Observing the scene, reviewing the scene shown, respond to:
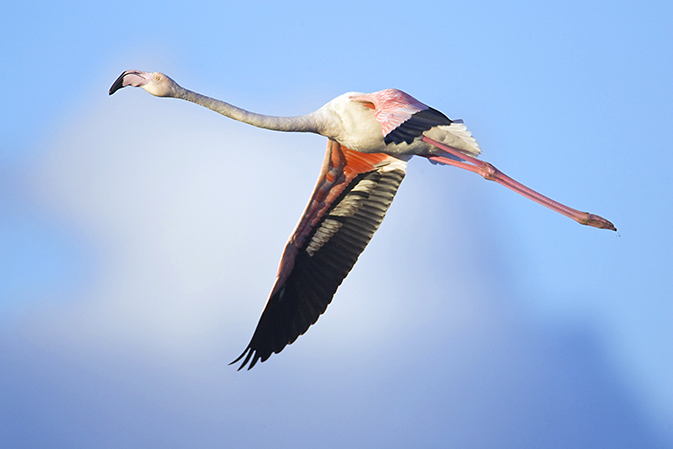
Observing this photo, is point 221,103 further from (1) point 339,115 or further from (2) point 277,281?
(2) point 277,281

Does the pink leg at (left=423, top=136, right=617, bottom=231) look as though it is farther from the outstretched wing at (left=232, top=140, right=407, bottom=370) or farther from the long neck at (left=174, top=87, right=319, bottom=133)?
the long neck at (left=174, top=87, right=319, bottom=133)

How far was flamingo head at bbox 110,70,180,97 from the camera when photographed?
37.8ft

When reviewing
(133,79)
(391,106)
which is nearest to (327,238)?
(391,106)

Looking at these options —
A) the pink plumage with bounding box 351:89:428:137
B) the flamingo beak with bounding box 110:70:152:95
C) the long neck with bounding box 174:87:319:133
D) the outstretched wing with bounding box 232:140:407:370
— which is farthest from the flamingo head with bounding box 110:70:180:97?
the outstretched wing with bounding box 232:140:407:370

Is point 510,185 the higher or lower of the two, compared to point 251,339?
higher

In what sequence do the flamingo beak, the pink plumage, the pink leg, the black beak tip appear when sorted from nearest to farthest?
1. the pink plumage
2. the pink leg
3. the black beak tip
4. the flamingo beak

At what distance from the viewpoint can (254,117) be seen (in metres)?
11.8

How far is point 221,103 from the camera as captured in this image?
1174cm

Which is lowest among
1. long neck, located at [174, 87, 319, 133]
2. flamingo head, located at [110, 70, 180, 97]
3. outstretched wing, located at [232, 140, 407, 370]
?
outstretched wing, located at [232, 140, 407, 370]

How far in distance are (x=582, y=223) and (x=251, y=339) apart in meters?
6.01

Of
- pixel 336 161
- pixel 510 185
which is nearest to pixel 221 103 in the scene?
pixel 336 161

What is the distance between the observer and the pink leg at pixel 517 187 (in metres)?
11.1

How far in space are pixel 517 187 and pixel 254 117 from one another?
433cm

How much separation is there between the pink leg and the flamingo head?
4.11 metres
